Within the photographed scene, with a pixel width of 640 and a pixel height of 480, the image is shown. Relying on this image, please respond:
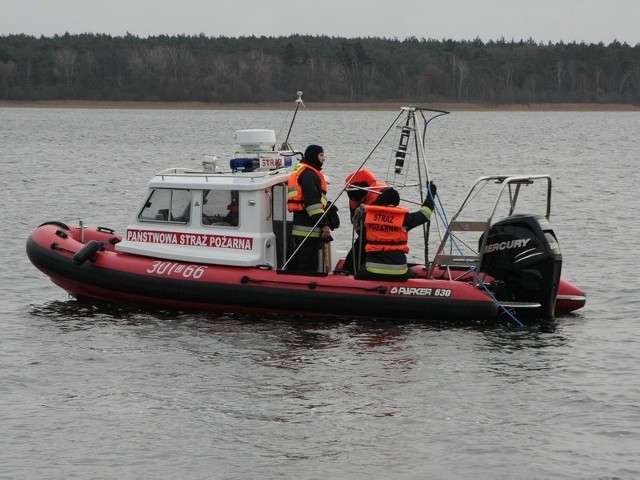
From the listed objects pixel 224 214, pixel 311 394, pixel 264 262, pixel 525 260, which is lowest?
pixel 311 394

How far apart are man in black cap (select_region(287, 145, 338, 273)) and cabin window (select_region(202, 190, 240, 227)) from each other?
73cm

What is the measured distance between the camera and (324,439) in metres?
8.55

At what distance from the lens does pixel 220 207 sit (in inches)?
495

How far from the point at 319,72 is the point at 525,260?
9561 centimetres

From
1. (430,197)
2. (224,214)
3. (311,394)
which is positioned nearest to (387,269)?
(430,197)

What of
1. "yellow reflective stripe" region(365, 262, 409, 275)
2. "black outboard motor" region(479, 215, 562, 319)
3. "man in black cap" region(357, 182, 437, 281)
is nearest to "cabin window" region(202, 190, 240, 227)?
"man in black cap" region(357, 182, 437, 281)

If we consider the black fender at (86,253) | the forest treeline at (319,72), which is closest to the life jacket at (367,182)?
the black fender at (86,253)

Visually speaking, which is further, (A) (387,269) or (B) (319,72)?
(B) (319,72)

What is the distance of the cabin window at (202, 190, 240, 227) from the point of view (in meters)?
12.5

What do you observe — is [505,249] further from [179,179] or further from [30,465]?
[30,465]

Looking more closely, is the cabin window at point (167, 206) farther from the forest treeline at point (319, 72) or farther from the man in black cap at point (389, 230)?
the forest treeline at point (319, 72)

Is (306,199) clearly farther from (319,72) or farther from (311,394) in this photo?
(319,72)

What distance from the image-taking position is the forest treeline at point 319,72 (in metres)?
103

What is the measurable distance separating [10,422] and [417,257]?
9280 mm
